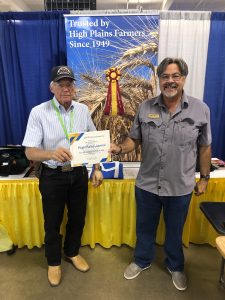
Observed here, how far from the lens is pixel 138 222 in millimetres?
1789

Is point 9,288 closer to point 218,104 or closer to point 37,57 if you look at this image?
point 37,57

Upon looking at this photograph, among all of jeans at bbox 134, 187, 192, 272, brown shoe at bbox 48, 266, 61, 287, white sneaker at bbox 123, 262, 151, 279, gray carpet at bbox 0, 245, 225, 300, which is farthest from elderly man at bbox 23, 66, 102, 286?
white sneaker at bbox 123, 262, 151, 279

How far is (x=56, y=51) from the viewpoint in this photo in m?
2.29

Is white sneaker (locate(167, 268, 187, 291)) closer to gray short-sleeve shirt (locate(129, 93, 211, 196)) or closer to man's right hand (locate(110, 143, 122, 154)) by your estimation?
gray short-sleeve shirt (locate(129, 93, 211, 196))

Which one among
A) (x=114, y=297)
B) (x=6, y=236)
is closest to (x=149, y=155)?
(x=114, y=297)

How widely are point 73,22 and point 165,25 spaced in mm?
831

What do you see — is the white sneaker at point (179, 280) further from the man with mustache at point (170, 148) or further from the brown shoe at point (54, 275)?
the brown shoe at point (54, 275)

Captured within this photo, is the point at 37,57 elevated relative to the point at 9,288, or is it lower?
elevated

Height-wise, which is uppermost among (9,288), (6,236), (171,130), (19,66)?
(19,66)

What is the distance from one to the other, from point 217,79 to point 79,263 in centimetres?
210

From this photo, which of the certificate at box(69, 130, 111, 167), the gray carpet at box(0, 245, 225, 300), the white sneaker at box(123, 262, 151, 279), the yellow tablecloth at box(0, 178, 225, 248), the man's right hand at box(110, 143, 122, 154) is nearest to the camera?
the certificate at box(69, 130, 111, 167)

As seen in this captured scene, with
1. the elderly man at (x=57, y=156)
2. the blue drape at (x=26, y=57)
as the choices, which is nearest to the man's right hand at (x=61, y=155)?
the elderly man at (x=57, y=156)

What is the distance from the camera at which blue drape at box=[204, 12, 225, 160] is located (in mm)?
2225

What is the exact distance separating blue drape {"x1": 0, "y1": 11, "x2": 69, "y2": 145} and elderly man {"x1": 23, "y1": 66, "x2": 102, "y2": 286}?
0.91m
